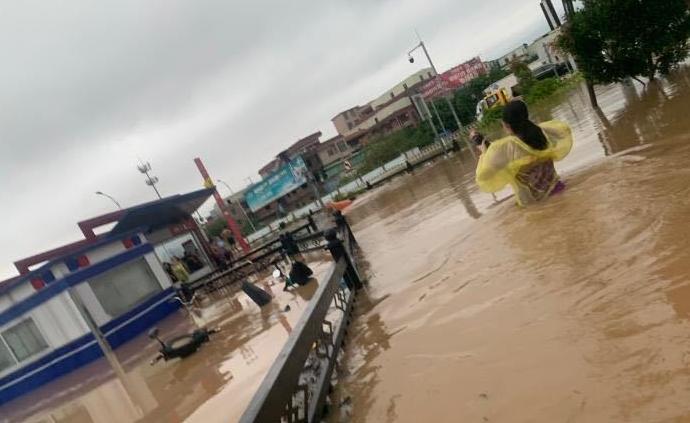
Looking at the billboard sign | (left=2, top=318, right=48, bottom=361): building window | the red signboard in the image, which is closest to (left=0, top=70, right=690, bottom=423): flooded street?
(left=2, top=318, right=48, bottom=361): building window

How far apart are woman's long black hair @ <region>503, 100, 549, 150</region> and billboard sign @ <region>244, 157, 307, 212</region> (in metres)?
38.5

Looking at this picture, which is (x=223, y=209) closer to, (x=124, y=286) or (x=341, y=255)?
(x=124, y=286)

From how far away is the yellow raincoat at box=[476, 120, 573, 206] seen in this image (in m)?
6.58

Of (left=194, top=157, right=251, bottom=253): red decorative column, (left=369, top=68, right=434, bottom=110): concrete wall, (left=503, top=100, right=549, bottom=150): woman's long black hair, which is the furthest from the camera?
(left=369, top=68, right=434, bottom=110): concrete wall

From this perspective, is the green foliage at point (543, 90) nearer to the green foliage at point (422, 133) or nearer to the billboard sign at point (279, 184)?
the green foliage at point (422, 133)

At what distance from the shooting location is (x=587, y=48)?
1766cm

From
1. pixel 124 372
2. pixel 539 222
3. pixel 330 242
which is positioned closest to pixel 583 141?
pixel 539 222

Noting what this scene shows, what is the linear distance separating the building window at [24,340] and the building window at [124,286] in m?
2.37

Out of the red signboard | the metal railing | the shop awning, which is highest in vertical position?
the red signboard

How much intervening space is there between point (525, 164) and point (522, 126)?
50cm

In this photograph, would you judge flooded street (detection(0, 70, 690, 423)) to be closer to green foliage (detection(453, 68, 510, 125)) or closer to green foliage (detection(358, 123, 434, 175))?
green foliage (detection(358, 123, 434, 175))

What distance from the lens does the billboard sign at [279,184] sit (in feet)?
150

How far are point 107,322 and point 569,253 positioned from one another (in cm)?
1625

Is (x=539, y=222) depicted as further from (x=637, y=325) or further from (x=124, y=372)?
(x=124, y=372)
